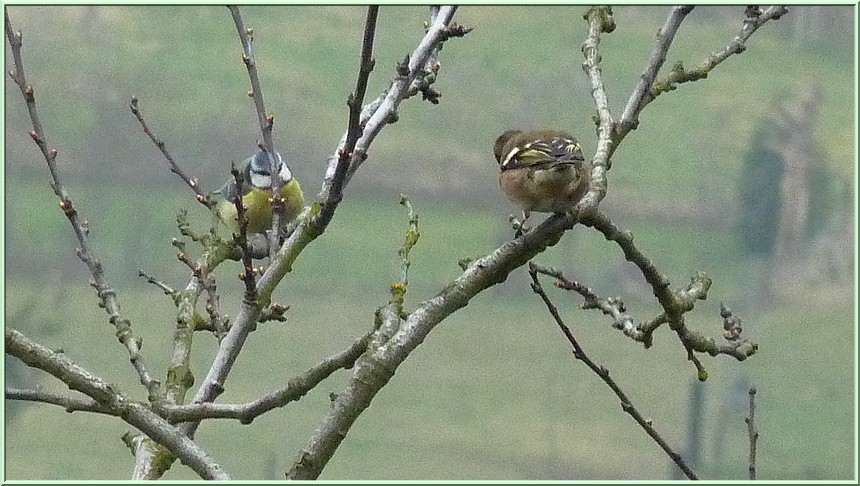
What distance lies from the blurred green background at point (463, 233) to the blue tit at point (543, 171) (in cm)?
177

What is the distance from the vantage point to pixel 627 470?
867cm

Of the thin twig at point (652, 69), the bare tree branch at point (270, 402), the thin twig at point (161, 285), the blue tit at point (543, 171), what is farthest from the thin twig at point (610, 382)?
the thin twig at point (161, 285)

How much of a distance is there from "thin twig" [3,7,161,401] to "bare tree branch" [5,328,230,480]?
1.46 ft

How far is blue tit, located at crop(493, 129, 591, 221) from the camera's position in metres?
2.22

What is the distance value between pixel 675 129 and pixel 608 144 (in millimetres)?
6751

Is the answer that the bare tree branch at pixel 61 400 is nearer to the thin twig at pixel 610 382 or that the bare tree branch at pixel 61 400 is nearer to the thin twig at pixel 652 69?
the thin twig at pixel 610 382

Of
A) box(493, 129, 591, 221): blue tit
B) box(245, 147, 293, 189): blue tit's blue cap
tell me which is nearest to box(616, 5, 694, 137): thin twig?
box(493, 129, 591, 221): blue tit

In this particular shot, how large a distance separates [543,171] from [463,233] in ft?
13.9

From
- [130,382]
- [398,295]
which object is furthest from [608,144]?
[130,382]

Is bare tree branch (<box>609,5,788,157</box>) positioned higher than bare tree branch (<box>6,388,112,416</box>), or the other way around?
bare tree branch (<box>609,5,788,157</box>)

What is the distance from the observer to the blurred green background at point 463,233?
6051 mm

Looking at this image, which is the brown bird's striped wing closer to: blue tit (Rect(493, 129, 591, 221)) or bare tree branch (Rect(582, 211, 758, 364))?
blue tit (Rect(493, 129, 591, 221))

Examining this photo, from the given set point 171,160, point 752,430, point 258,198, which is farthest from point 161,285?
point 258,198

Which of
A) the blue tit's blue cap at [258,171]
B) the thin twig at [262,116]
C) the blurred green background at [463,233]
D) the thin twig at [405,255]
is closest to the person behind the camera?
the thin twig at [405,255]
